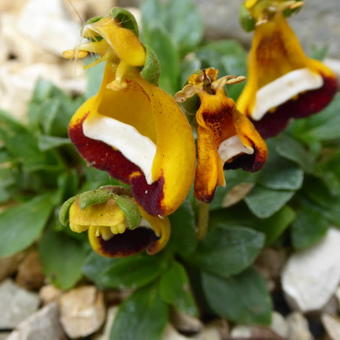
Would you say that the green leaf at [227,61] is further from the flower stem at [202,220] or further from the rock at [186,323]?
the rock at [186,323]

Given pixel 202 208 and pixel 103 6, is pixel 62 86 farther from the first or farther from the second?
pixel 202 208

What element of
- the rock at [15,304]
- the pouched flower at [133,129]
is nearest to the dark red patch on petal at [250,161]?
the pouched flower at [133,129]

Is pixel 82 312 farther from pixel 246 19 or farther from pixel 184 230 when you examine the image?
pixel 246 19

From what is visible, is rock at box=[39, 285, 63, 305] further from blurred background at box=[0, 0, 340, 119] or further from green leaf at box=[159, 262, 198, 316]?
blurred background at box=[0, 0, 340, 119]

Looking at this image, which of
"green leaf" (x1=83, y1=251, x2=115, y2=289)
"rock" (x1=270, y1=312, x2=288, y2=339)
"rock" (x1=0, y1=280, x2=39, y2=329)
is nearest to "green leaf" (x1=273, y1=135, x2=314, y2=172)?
"rock" (x1=270, y1=312, x2=288, y2=339)

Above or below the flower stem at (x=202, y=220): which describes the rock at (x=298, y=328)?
below

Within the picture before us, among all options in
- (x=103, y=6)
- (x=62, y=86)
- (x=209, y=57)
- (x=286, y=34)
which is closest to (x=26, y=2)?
(x=103, y=6)

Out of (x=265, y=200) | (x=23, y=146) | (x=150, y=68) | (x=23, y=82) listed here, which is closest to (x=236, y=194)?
(x=265, y=200)
